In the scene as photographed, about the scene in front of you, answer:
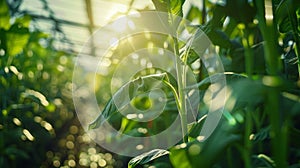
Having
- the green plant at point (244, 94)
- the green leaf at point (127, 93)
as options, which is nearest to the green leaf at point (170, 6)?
the green plant at point (244, 94)

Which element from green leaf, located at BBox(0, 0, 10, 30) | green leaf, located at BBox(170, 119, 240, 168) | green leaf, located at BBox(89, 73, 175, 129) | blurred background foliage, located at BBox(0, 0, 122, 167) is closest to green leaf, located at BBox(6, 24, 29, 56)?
blurred background foliage, located at BBox(0, 0, 122, 167)

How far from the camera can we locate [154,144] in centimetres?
205

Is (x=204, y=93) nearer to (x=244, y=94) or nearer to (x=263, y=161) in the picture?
(x=263, y=161)

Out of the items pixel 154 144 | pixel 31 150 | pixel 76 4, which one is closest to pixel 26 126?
pixel 31 150

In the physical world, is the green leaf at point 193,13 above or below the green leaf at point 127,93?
above

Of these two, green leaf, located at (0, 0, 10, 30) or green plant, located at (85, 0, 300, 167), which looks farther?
green leaf, located at (0, 0, 10, 30)

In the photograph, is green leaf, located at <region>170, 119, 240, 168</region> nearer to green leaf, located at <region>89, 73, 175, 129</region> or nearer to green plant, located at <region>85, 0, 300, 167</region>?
green plant, located at <region>85, 0, 300, 167</region>

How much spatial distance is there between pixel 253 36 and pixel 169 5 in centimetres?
73

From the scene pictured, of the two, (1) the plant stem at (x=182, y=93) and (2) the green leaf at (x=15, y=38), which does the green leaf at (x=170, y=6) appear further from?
(2) the green leaf at (x=15, y=38)

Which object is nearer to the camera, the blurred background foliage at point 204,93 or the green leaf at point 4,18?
the blurred background foliage at point 204,93

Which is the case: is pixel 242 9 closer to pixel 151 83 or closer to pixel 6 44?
pixel 151 83

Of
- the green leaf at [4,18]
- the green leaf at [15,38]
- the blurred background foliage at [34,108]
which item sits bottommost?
the blurred background foliage at [34,108]

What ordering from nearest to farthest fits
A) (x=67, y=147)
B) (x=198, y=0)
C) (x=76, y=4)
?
(x=198, y=0), (x=67, y=147), (x=76, y=4)

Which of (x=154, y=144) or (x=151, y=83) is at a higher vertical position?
(x=151, y=83)
